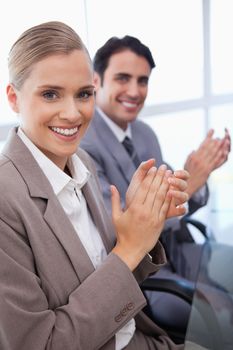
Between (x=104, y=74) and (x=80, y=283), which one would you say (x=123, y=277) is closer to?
(x=80, y=283)

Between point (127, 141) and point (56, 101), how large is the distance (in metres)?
0.94

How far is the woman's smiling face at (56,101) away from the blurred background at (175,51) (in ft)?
3.70

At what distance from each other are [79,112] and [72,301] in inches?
16.1

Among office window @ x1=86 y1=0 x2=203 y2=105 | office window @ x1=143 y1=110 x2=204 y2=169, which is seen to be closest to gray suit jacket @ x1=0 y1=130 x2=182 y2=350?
office window @ x1=86 y1=0 x2=203 y2=105

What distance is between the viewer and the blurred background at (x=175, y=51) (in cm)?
218

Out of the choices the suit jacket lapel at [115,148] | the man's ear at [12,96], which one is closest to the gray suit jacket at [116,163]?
the suit jacket lapel at [115,148]

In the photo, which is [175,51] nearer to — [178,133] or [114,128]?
[178,133]

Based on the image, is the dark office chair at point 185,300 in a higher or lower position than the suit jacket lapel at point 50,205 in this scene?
lower

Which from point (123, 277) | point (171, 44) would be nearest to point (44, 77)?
point (123, 277)

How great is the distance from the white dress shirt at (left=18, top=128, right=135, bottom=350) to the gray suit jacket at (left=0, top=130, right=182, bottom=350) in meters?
0.04

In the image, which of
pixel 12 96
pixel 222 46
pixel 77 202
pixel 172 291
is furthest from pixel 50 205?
pixel 222 46

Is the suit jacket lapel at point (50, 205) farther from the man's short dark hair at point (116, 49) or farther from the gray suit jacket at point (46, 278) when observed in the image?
the man's short dark hair at point (116, 49)

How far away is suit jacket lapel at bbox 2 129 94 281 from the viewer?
3.04 feet

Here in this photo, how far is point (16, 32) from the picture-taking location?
6.79 feet
